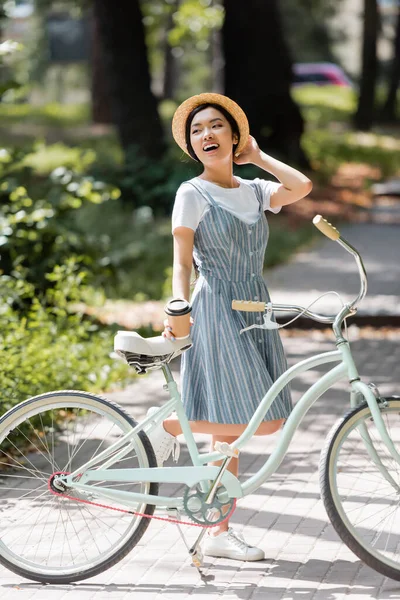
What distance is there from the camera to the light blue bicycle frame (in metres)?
4.43

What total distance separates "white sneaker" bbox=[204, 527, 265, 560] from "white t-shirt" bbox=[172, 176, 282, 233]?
4.17 feet

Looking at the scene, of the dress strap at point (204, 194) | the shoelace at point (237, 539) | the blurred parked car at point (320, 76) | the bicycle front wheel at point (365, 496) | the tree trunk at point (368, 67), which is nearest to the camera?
the bicycle front wheel at point (365, 496)

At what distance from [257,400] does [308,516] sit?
100cm

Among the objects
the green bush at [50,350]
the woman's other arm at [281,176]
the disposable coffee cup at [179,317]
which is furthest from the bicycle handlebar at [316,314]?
the green bush at [50,350]

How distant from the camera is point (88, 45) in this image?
5262cm

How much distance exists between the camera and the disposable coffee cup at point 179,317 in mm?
4383

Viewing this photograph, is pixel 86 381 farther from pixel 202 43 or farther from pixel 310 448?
pixel 202 43

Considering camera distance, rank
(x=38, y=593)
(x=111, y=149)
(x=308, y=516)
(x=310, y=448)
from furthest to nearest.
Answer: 1. (x=111, y=149)
2. (x=310, y=448)
3. (x=308, y=516)
4. (x=38, y=593)

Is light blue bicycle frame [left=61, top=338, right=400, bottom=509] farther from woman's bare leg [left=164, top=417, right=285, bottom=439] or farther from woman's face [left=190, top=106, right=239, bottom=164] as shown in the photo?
woman's face [left=190, top=106, right=239, bottom=164]

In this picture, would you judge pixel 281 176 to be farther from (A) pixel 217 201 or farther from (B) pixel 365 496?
(B) pixel 365 496

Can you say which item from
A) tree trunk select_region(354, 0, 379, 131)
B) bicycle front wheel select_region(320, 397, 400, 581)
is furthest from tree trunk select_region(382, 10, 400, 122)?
bicycle front wheel select_region(320, 397, 400, 581)

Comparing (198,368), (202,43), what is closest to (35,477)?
(198,368)

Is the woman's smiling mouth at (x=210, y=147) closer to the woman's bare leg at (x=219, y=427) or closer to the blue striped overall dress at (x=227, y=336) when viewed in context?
the blue striped overall dress at (x=227, y=336)

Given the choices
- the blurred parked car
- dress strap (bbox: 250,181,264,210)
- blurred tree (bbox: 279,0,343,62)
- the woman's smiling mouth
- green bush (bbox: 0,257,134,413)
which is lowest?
the blurred parked car
